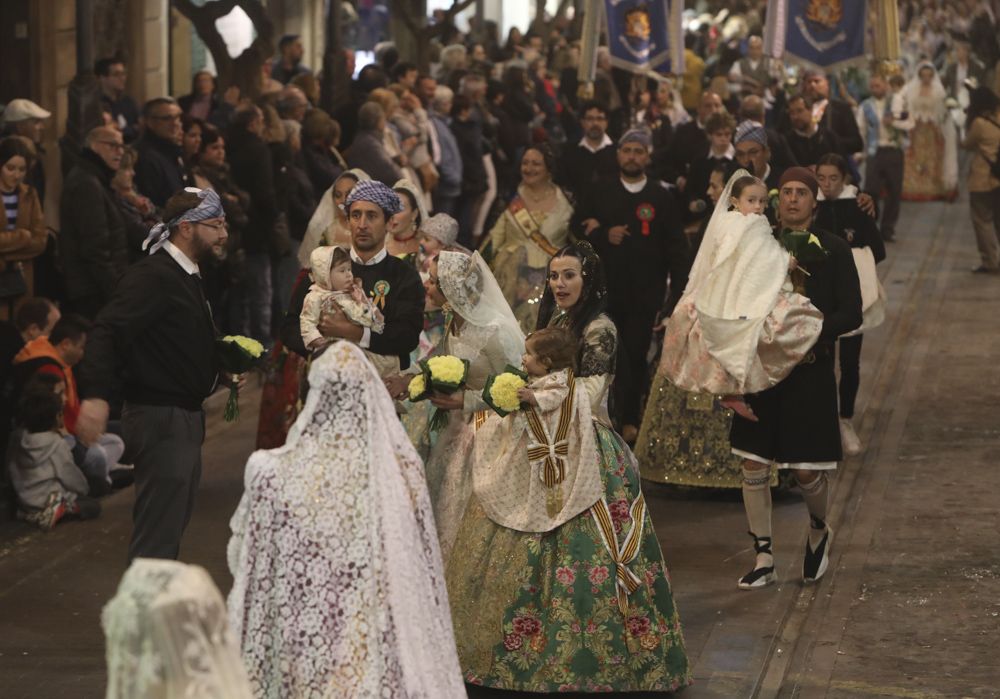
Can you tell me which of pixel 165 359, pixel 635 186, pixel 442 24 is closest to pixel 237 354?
pixel 165 359

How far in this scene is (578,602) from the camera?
7.83m

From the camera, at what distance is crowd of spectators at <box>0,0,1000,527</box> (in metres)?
11.3

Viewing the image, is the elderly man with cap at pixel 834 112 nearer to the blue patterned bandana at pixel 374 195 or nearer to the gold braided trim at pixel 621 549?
the blue patterned bandana at pixel 374 195

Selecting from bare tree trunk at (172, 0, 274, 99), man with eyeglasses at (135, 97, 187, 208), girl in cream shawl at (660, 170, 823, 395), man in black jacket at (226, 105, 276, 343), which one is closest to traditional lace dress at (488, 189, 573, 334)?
man with eyeglasses at (135, 97, 187, 208)

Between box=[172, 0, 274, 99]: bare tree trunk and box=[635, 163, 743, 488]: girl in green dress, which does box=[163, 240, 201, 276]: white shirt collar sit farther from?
box=[172, 0, 274, 99]: bare tree trunk

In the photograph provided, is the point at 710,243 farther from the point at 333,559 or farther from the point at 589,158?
the point at 589,158

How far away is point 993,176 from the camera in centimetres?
2047

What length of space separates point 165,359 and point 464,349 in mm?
1557

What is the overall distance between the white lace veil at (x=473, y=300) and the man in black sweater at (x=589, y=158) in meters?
5.95

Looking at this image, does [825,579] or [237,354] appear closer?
[237,354]

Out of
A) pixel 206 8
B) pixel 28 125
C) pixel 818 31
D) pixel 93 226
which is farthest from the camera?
pixel 206 8
